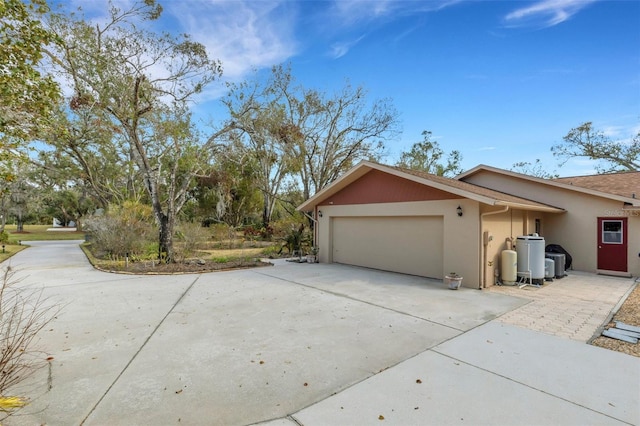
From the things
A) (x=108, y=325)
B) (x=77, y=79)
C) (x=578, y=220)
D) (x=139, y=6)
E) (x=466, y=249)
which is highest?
(x=139, y=6)

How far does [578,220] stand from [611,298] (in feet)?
16.8

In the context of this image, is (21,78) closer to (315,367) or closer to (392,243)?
(315,367)

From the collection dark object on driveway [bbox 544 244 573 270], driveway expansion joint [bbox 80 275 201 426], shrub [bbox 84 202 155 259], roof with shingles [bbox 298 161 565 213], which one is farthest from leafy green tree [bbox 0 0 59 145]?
dark object on driveway [bbox 544 244 573 270]

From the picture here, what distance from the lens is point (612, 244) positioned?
10.5 m

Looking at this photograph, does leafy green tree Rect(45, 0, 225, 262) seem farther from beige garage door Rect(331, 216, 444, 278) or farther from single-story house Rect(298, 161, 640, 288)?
beige garage door Rect(331, 216, 444, 278)

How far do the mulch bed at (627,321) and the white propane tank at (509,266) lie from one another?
229 cm

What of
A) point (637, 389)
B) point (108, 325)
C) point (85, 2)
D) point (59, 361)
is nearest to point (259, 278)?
point (108, 325)

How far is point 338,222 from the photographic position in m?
12.7

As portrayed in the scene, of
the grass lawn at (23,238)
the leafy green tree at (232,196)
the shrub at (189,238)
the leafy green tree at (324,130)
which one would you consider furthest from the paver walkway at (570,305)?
the leafy green tree at (232,196)

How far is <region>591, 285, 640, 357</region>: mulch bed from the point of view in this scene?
4.35 m

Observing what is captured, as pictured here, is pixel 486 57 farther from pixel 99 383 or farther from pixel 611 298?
pixel 99 383

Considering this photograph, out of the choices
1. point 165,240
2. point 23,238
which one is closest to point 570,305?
point 165,240

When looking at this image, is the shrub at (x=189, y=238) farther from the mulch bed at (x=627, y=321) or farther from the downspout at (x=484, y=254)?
the mulch bed at (x=627, y=321)

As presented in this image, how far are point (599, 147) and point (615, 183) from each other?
13.3 m
